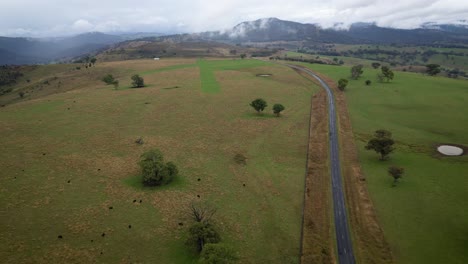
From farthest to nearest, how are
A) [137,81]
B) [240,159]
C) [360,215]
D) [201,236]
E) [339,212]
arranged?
[137,81] < [240,159] < [339,212] < [360,215] < [201,236]

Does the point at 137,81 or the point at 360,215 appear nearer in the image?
the point at 360,215

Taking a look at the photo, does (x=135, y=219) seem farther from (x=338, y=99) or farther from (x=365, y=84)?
(x=365, y=84)

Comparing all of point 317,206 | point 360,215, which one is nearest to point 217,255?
point 317,206

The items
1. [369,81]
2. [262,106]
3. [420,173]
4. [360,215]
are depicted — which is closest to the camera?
[360,215]

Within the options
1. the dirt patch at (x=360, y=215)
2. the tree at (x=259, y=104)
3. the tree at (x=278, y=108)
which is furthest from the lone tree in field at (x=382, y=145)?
the tree at (x=259, y=104)

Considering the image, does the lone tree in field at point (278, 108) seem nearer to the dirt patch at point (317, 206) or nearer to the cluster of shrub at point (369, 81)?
the dirt patch at point (317, 206)

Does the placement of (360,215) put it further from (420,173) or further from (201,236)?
(201,236)

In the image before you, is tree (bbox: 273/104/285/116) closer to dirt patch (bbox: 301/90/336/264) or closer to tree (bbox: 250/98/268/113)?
tree (bbox: 250/98/268/113)
